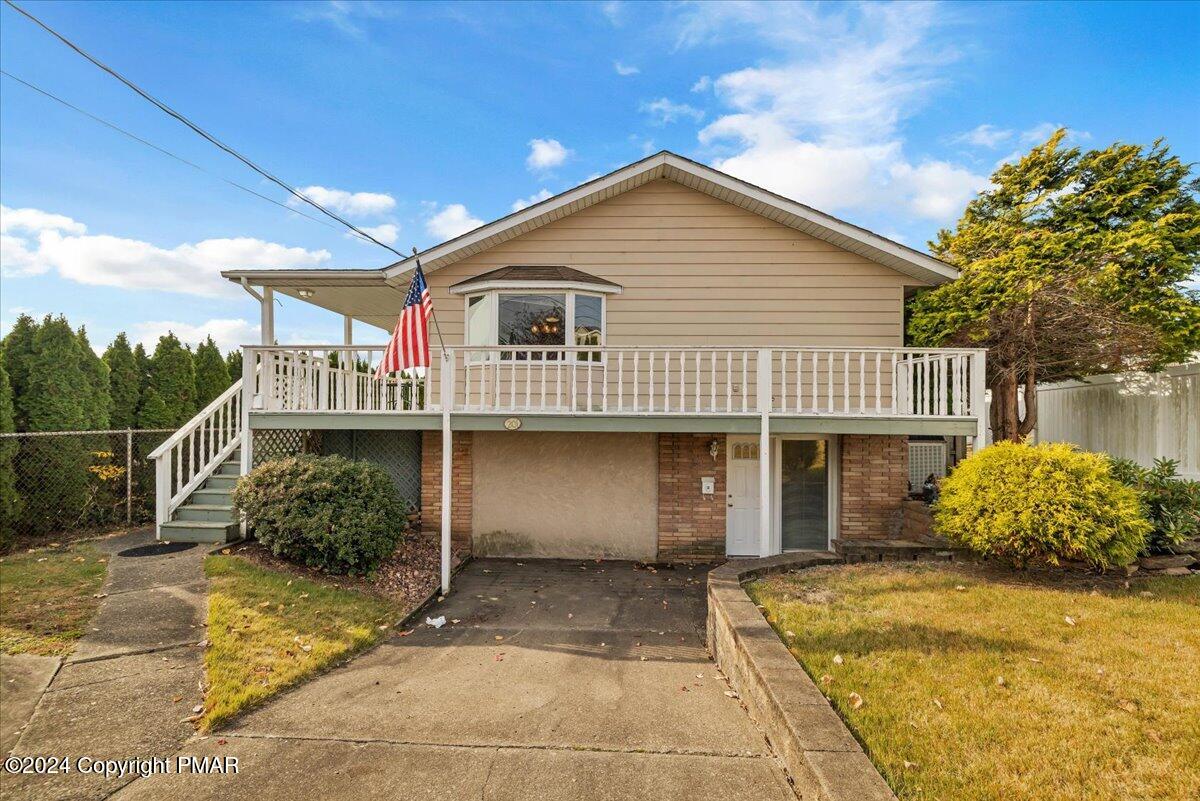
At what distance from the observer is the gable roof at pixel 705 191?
846 cm

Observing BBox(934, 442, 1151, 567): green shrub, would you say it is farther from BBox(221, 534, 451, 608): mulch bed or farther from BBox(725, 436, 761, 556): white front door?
BBox(221, 534, 451, 608): mulch bed

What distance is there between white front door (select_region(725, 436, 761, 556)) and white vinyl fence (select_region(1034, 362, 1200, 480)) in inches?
242

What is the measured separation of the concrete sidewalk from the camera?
3.48 meters

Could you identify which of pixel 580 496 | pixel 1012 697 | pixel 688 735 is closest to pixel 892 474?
pixel 580 496

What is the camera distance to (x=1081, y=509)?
5809 millimetres

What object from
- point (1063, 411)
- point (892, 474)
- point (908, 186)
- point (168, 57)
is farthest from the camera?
point (908, 186)

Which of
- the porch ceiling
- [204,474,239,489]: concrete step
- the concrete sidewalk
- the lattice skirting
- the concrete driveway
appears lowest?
the concrete driveway

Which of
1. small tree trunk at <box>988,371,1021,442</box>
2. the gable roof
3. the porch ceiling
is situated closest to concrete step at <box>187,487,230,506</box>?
the porch ceiling

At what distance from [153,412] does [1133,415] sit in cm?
1787

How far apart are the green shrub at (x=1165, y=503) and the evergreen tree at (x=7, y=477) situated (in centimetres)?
1468

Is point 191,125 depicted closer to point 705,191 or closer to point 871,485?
point 705,191

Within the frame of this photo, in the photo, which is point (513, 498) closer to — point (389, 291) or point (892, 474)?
point (389, 291)

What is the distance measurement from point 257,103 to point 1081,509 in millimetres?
13068

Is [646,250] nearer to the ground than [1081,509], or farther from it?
farther from it
